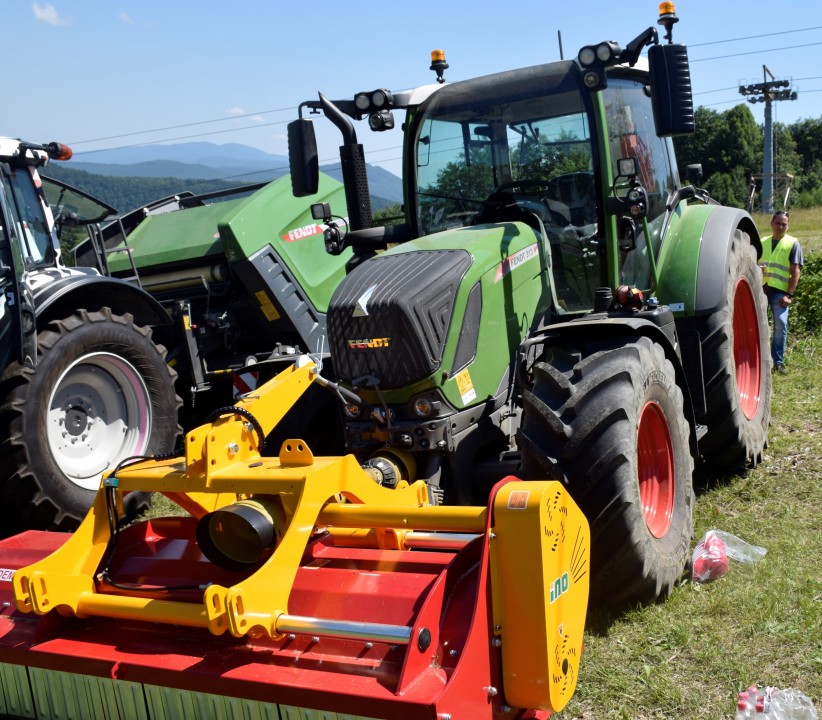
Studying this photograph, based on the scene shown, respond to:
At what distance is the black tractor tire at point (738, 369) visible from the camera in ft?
16.3

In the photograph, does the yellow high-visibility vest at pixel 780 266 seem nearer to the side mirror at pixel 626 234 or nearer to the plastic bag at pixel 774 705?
the side mirror at pixel 626 234

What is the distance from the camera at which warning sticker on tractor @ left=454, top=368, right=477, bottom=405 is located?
13.0ft

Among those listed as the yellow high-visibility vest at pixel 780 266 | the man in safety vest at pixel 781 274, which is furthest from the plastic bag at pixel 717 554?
the yellow high-visibility vest at pixel 780 266

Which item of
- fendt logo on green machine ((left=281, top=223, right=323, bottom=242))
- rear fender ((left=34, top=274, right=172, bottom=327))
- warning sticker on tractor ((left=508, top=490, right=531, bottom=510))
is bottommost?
warning sticker on tractor ((left=508, top=490, right=531, bottom=510))

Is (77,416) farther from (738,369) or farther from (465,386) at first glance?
(738,369)

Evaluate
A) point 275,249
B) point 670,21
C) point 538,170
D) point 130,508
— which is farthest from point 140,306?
point 670,21

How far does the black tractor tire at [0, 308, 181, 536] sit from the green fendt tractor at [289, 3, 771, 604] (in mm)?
1741

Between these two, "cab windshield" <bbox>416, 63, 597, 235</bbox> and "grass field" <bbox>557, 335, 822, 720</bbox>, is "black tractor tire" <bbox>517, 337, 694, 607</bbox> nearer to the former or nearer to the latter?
"grass field" <bbox>557, 335, 822, 720</bbox>

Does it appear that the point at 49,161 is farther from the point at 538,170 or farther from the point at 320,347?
the point at 538,170

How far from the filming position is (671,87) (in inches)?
153

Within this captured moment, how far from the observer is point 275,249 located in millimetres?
7641

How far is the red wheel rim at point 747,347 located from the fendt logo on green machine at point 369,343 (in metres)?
2.94

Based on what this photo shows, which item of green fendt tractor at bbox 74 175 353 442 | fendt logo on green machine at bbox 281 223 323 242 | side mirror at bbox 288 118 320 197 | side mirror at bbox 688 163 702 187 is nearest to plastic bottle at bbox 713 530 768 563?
side mirror at bbox 288 118 320 197

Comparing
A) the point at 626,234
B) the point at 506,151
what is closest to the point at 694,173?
the point at 626,234
